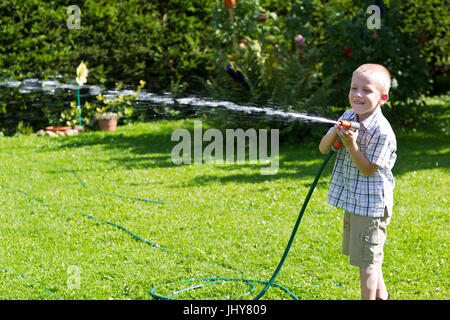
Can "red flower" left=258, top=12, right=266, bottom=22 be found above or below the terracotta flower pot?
above

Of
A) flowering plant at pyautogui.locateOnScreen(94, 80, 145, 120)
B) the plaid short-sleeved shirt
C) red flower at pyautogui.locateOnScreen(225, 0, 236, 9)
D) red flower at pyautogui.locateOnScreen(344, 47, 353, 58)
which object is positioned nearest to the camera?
the plaid short-sleeved shirt

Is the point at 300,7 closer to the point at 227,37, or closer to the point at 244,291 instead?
the point at 227,37

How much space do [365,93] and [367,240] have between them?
700 mm

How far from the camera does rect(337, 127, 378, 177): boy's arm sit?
2598 mm

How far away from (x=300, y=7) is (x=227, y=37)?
110 centimetres

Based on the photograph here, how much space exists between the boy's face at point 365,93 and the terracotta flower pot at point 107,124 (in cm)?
565

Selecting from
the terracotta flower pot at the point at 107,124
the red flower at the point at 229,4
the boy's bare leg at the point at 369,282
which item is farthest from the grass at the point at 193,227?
the red flower at the point at 229,4

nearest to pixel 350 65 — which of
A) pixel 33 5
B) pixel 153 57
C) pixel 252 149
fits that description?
pixel 252 149

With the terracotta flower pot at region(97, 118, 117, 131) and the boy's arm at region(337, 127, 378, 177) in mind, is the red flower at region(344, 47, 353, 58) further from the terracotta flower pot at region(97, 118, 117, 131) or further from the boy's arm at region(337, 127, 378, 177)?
the boy's arm at region(337, 127, 378, 177)

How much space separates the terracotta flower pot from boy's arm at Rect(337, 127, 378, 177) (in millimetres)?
5701

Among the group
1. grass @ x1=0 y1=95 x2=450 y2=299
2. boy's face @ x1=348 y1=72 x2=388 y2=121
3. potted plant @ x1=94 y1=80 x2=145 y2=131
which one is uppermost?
boy's face @ x1=348 y1=72 x2=388 y2=121

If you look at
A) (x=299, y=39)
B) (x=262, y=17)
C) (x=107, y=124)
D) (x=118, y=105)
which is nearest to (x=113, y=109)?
(x=118, y=105)

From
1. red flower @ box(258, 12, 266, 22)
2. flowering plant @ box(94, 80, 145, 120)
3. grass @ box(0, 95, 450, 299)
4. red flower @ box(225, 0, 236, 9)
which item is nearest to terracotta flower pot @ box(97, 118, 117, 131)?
flowering plant @ box(94, 80, 145, 120)
